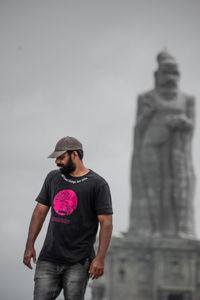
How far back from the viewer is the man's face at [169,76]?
21.3 metres

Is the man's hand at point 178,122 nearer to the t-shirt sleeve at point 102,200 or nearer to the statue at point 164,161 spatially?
the statue at point 164,161

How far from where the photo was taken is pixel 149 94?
70.3ft

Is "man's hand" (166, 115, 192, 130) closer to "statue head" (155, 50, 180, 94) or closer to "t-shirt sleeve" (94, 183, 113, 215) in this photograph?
"statue head" (155, 50, 180, 94)

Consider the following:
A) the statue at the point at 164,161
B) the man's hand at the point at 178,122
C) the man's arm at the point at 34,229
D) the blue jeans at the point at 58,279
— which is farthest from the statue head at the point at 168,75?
the blue jeans at the point at 58,279

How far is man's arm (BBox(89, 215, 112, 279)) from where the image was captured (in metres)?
4.10

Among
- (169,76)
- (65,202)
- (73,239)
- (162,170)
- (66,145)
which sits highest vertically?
(169,76)

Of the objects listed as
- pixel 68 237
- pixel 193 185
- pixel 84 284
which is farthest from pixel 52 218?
pixel 193 185

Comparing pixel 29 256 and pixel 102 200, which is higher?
pixel 102 200

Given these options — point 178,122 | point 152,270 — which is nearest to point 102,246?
point 152,270

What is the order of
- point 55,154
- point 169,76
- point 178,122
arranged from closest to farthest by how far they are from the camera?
point 55,154 < point 178,122 < point 169,76

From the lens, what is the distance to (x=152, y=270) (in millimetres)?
19922

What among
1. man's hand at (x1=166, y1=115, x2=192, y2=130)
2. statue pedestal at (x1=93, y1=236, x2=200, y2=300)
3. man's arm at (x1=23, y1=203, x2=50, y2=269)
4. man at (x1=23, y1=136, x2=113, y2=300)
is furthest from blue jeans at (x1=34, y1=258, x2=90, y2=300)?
man's hand at (x1=166, y1=115, x2=192, y2=130)

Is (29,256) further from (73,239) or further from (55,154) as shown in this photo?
(55,154)

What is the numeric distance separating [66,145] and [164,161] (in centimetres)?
1697
